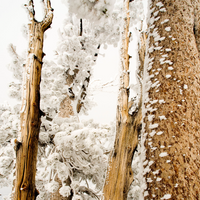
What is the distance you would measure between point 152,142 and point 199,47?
90cm

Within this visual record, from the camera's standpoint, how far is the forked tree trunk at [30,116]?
2.12 m

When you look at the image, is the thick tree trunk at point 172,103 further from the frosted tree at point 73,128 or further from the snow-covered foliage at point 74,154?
the snow-covered foliage at point 74,154

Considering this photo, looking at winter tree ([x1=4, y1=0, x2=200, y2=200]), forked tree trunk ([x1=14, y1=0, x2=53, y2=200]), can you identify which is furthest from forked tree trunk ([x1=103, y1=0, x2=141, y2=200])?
forked tree trunk ([x1=14, y1=0, x2=53, y2=200])

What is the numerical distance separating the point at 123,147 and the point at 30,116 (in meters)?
1.86

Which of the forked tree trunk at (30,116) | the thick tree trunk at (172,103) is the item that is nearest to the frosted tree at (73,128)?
the forked tree trunk at (30,116)

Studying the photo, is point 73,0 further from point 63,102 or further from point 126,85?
point 63,102

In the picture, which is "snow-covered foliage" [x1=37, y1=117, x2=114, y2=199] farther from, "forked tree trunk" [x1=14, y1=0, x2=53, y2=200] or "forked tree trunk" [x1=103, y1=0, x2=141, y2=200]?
"forked tree trunk" [x1=14, y1=0, x2=53, y2=200]

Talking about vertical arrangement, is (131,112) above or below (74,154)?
above

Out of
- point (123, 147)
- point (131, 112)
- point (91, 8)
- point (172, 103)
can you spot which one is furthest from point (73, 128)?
point (172, 103)

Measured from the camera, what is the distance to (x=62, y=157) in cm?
335

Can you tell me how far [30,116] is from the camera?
2.42 m

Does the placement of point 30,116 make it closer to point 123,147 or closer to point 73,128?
point 73,128

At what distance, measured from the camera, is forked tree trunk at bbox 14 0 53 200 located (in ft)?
6.97

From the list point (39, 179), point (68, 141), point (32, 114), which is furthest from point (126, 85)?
point (39, 179)
